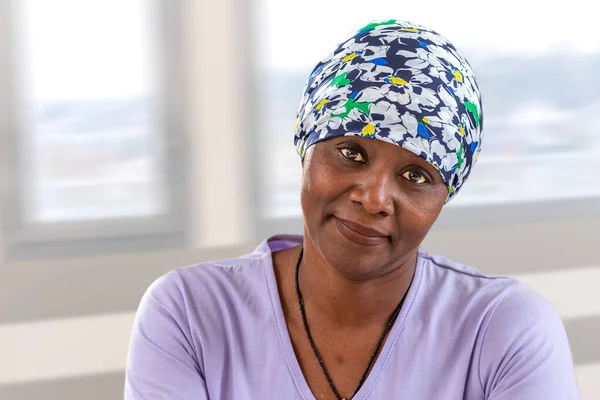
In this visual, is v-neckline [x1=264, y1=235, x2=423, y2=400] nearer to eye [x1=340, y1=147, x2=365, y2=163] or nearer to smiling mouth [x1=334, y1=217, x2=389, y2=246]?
smiling mouth [x1=334, y1=217, x2=389, y2=246]

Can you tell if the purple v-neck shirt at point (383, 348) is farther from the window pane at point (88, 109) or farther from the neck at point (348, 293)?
the window pane at point (88, 109)

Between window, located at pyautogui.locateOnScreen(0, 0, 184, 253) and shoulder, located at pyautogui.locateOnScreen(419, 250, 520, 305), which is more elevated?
window, located at pyautogui.locateOnScreen(0, 0, 184, 253)

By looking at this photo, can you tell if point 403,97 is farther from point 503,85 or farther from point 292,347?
point 503,85

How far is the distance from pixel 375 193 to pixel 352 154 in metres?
0.09

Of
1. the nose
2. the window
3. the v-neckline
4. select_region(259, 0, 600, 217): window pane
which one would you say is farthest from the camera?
select_region(259, 0, 600, 217): window pane

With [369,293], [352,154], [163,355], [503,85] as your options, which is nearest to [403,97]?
[352,154]

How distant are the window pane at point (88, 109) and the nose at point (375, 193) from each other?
825 millimetres

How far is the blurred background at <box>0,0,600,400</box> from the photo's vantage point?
195 centimetres

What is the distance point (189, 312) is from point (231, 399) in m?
0.18

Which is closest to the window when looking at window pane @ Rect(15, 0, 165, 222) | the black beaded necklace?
window pane @ Rect(15, 0, 165, 222)

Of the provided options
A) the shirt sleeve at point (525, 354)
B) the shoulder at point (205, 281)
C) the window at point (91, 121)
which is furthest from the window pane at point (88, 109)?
the shirt sleeve at point (525, 354)

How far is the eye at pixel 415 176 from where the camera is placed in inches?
55.6

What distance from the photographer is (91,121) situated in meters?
1.99

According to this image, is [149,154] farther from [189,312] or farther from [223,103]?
[189,312]
